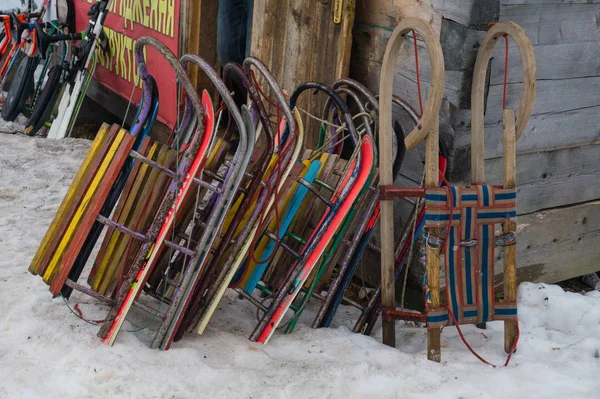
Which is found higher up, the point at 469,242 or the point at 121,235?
the point at 469,242

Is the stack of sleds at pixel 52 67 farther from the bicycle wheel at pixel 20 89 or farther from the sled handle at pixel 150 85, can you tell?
the sled handle at pixel 150 85

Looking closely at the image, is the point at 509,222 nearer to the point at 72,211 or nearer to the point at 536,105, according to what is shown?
the point at 536,105

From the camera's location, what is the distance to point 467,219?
3.15 meters

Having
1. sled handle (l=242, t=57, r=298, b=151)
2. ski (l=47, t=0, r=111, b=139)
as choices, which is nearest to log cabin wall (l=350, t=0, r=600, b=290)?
sled handle (l=242, t=57, r=298, b=151)

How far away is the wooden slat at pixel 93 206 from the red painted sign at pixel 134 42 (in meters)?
2.80

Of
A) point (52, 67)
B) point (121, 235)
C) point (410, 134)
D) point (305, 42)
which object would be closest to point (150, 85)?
point (121, 235)

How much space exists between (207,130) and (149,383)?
1.04 metres

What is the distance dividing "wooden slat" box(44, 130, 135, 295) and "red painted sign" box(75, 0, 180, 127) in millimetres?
2796

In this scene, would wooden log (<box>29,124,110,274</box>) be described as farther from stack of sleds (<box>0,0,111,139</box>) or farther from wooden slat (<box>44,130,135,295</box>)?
stack of sleds (<box>0,0,111,139</box>)

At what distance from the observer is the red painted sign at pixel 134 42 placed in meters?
6.14

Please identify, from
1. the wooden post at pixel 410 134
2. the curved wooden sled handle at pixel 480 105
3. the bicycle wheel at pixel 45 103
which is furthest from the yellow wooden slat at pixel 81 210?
the bicycle wheel at pixel 45 103

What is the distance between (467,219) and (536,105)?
109cm

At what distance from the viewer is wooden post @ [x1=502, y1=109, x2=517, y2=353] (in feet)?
10.4

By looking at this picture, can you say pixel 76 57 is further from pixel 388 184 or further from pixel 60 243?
pixel 388 184
